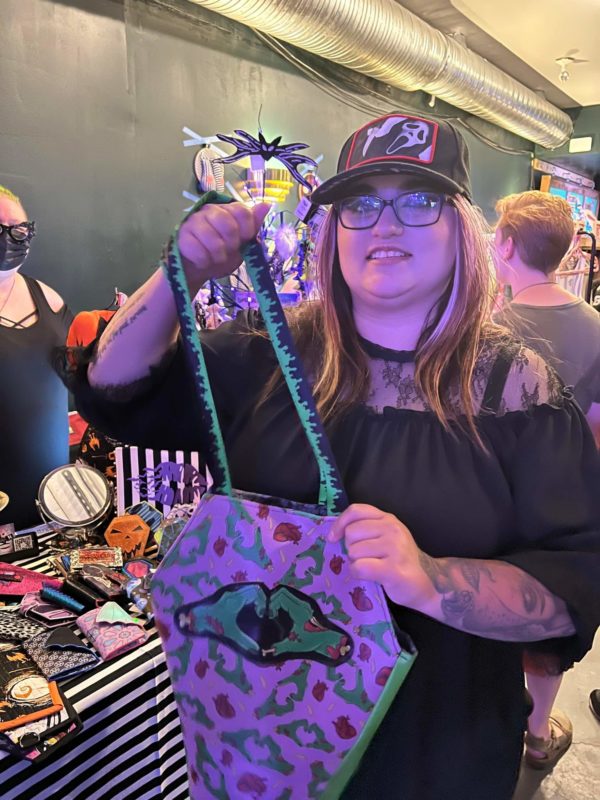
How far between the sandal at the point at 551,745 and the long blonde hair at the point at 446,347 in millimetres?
1751

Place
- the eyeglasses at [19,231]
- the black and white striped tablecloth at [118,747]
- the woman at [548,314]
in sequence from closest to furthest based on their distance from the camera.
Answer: the black and white striped tablecloth at [118,747]
the eyeglasses at [19,231]
the woman at [548,314]

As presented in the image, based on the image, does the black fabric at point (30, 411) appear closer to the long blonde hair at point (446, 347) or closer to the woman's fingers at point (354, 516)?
the long blonde hair at point (446, 347)

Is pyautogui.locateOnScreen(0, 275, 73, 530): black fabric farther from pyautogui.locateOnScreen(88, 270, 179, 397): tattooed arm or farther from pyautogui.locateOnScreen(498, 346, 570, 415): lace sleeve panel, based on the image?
pyautogui.locateOnScreen(498, 346, 570, 415): lace sleeve panel

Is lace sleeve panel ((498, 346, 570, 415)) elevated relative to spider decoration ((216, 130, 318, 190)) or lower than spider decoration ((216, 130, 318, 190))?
lower

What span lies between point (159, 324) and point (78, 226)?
101 inches

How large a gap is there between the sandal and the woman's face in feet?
6.05

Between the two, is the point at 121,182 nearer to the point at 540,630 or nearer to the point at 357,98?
the point at 357,98

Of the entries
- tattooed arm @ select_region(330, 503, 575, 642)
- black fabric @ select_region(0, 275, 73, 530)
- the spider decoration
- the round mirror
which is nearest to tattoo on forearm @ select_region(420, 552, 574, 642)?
tattooed arm @ select_region(330, 503, 575, 642)

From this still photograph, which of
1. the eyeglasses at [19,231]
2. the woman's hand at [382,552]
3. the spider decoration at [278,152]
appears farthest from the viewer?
the eyeglasses at [19,231]

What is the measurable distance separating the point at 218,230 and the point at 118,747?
1.00 metres

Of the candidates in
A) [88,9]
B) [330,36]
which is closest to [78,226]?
[88,9]

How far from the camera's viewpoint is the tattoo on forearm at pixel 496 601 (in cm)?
67

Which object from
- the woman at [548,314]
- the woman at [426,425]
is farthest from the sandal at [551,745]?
the woman at [426,425]

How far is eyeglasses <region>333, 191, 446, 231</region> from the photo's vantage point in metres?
0.82
